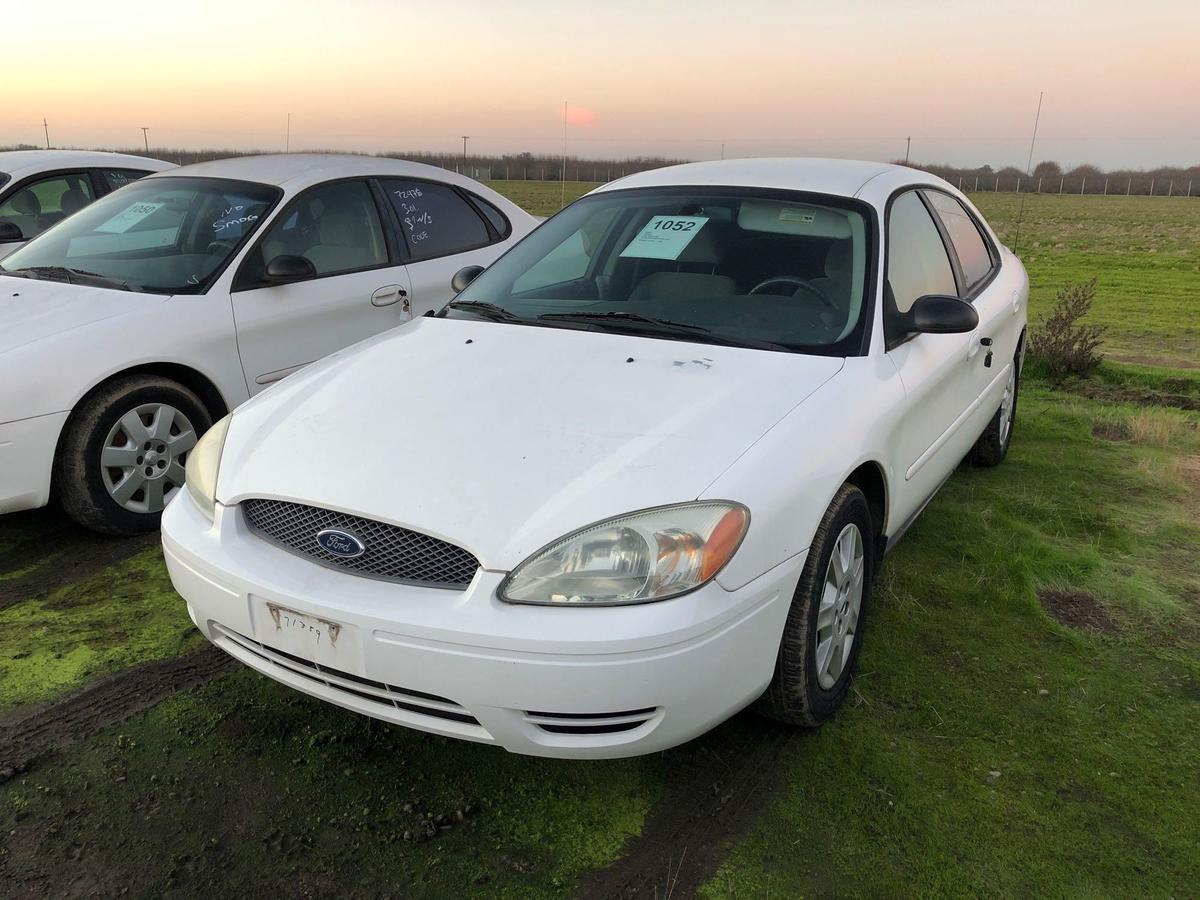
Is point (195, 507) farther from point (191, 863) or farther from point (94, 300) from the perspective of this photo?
point (94, 300)

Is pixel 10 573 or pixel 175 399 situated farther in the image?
pixel 175 399

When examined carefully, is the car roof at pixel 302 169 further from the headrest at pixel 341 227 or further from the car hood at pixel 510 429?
the car hood at pixel 510 429

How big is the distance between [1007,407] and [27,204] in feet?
23.3

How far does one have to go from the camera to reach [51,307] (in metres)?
4.18

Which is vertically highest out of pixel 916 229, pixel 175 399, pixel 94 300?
pixel 916 229

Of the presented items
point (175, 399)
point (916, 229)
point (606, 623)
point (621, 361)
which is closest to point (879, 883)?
point (606, 623)

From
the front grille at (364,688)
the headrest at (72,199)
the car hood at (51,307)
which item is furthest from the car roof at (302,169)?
the front grille at (364,688)

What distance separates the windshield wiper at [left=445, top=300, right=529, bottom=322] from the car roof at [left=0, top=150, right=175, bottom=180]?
4.76m

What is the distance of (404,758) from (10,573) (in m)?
2.22

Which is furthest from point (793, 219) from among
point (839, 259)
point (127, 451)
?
point (127, 451)

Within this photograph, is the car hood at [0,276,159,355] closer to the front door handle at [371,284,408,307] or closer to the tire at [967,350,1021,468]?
the front door handle at [371,284,408,307]

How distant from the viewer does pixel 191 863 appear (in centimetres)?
227

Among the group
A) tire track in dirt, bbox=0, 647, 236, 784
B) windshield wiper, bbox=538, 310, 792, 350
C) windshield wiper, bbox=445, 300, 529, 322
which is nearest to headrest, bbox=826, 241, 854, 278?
windshield wiper, bbox=538, 310, 792, 350

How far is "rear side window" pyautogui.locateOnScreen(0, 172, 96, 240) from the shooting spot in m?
7.09
